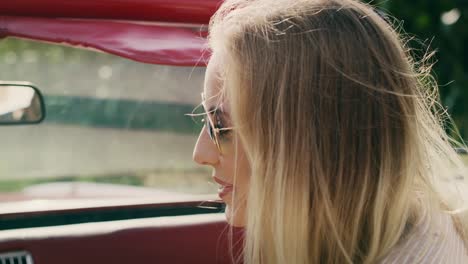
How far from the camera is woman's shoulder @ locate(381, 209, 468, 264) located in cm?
125

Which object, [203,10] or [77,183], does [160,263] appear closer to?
[77,183]

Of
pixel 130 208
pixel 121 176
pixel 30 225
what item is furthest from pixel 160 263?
pixel 121 176

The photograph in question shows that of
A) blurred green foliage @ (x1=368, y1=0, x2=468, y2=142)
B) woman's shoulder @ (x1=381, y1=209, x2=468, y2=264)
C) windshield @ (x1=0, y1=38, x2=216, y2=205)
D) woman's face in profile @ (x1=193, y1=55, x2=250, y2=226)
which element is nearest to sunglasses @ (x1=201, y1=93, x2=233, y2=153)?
woman's face in profile @ (x1=193, y1=55, x2=250, y2=226)

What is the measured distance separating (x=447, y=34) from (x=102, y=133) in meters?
6.48

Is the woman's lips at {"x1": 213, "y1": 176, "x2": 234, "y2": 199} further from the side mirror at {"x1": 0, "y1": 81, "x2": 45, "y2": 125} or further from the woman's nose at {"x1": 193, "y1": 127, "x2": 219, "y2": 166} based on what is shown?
the side mirror at {"x1": 0, "y1": 81, "x2": 45, "y2": 125}

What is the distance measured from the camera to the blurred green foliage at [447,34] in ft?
24.7

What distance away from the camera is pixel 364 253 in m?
1.32

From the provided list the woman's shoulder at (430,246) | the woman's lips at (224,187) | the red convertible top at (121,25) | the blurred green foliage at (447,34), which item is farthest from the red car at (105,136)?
the blurred green foliage at (447,34)

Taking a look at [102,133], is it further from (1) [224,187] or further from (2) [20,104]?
(1) [224,187]

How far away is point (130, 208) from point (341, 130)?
801mm

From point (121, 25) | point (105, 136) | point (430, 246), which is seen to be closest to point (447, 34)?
point (105, 136)

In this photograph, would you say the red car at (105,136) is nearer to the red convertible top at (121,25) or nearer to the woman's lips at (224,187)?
the red convertible top at (121,25)

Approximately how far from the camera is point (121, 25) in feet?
6.50

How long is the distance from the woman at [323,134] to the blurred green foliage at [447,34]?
6.50m
